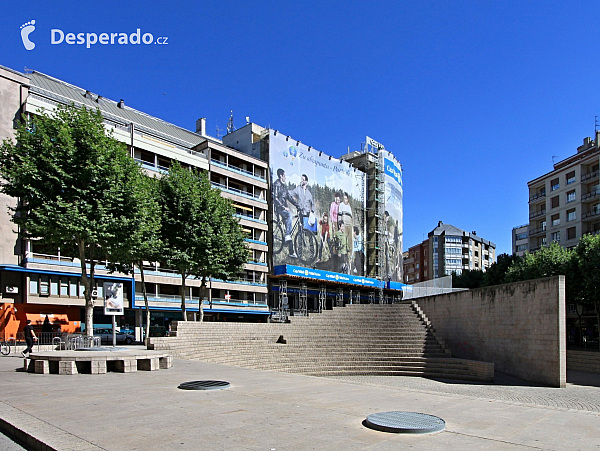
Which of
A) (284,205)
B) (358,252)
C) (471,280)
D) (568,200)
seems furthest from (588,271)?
(358,252)

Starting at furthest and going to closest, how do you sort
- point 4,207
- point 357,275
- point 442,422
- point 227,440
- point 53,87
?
1. point 357,275
2. point 53,87
3. point 4,207
4. point 442,422
5. point 227,440

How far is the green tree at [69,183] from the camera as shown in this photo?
2203 centimetres

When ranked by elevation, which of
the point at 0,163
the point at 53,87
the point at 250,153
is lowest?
the point at 0,163

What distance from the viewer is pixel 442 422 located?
24.4 ft

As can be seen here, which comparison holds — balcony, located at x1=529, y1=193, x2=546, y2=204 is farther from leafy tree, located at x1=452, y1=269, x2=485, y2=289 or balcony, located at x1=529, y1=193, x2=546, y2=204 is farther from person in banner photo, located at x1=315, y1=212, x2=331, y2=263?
person in banner photo, located at x1=315, y1=212, x2=331, y2=263

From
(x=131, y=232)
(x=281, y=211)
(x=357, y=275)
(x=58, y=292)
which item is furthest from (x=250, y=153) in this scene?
(x=131, y=232)

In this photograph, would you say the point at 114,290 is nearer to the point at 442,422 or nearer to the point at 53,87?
the point at 442,422

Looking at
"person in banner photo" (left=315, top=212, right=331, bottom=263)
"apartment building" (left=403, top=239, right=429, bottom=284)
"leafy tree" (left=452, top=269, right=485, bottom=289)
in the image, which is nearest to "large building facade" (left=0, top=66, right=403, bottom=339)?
"person in banner photo" (left=315, top=212, right=331, bottom=263)

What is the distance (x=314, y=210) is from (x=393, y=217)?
2055 cm

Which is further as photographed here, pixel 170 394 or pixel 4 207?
pixel 4 207

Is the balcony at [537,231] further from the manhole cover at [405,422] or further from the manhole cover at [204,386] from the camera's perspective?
the manhole cover at [405,422]

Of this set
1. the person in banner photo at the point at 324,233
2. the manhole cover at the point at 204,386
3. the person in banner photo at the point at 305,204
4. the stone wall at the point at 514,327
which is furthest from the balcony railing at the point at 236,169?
the manhole cover at the point at 204,386

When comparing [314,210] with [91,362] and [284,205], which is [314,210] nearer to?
[284,205]

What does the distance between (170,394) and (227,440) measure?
425 cm
